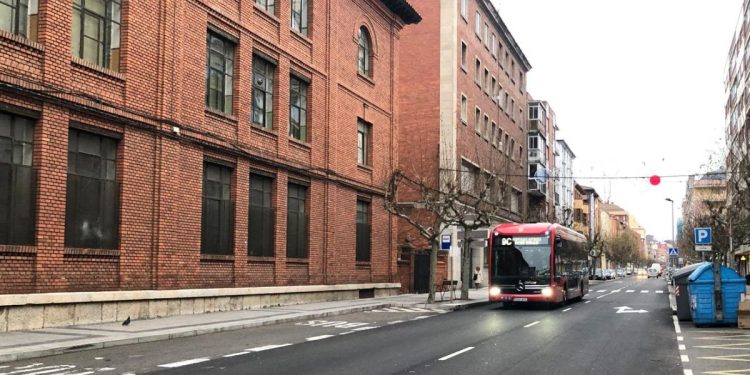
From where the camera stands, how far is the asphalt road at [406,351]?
10414 mm

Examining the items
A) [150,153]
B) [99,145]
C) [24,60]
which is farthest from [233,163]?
[24,60]

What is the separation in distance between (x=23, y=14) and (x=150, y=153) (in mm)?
4573

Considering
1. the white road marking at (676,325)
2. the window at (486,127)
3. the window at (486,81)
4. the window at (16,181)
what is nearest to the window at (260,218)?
the window at (16,181)

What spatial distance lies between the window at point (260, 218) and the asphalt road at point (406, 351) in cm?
478

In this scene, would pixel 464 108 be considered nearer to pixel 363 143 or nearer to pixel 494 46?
pixel 494 46

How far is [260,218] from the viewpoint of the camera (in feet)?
77.5

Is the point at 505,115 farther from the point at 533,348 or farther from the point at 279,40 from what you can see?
the point at 533,348

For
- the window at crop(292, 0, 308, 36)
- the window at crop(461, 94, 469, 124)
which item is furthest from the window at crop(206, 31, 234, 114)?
the window at crop(461, 94, 469, 124)

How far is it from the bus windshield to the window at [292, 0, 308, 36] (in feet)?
34.9

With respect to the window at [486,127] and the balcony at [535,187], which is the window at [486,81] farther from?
the balcony at [535,187]

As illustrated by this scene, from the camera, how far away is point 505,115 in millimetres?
55906

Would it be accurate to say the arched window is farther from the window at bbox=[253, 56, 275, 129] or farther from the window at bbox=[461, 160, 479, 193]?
the window at bbox=[461, 160, 479, 193]

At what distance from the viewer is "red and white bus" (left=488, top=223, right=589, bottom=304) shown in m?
24.9

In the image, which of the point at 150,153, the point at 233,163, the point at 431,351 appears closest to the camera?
the point at 431,351
